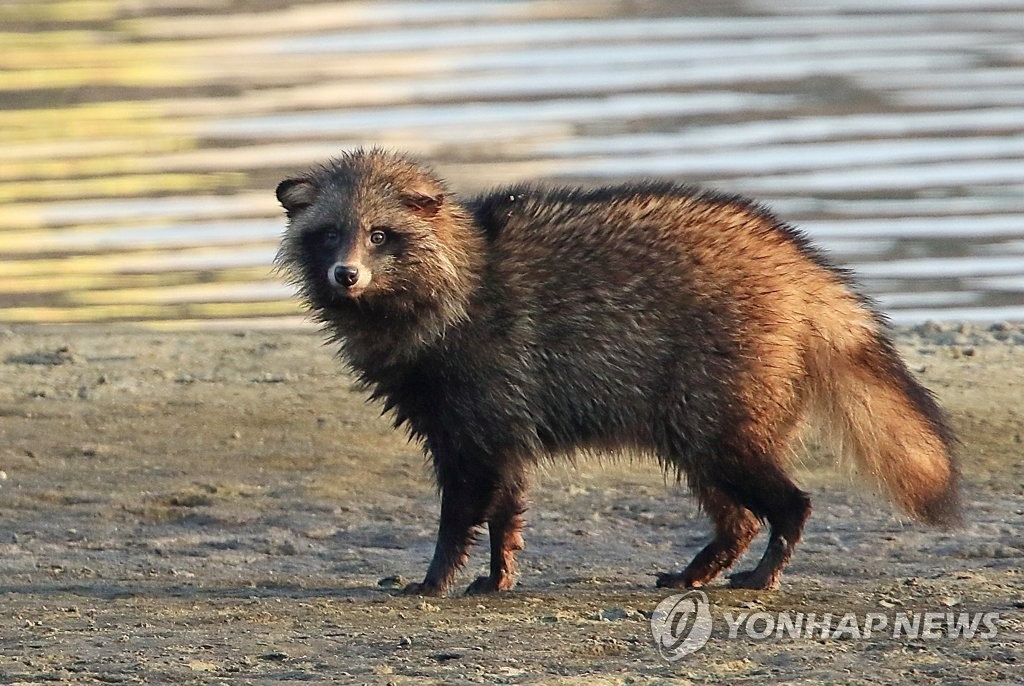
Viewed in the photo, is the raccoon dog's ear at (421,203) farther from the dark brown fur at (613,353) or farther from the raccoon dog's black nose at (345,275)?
the raccoon dog's black nose at (345,275)

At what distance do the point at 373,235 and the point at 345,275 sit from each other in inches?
10.5

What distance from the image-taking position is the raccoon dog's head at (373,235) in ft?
23.9

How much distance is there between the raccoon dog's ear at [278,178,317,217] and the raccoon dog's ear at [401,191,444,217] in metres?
0.34

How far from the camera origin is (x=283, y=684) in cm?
573

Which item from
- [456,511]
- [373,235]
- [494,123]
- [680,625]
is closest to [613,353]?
[456,511]

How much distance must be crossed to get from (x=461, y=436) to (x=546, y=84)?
39.0 feet

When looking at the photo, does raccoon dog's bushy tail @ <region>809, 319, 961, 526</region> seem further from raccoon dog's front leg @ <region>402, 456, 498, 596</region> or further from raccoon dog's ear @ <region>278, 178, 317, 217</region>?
raccoon dog's ear @ <region>278, 178, 317, 217</region>

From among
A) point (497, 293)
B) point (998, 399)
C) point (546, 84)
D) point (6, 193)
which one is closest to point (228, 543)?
point (497, 293)

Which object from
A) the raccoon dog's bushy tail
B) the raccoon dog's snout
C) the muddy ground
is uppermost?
the raccoon dog's snout

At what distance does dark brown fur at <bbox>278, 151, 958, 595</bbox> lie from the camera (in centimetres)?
710

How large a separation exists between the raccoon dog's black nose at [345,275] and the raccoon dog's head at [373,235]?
0.02 metres
